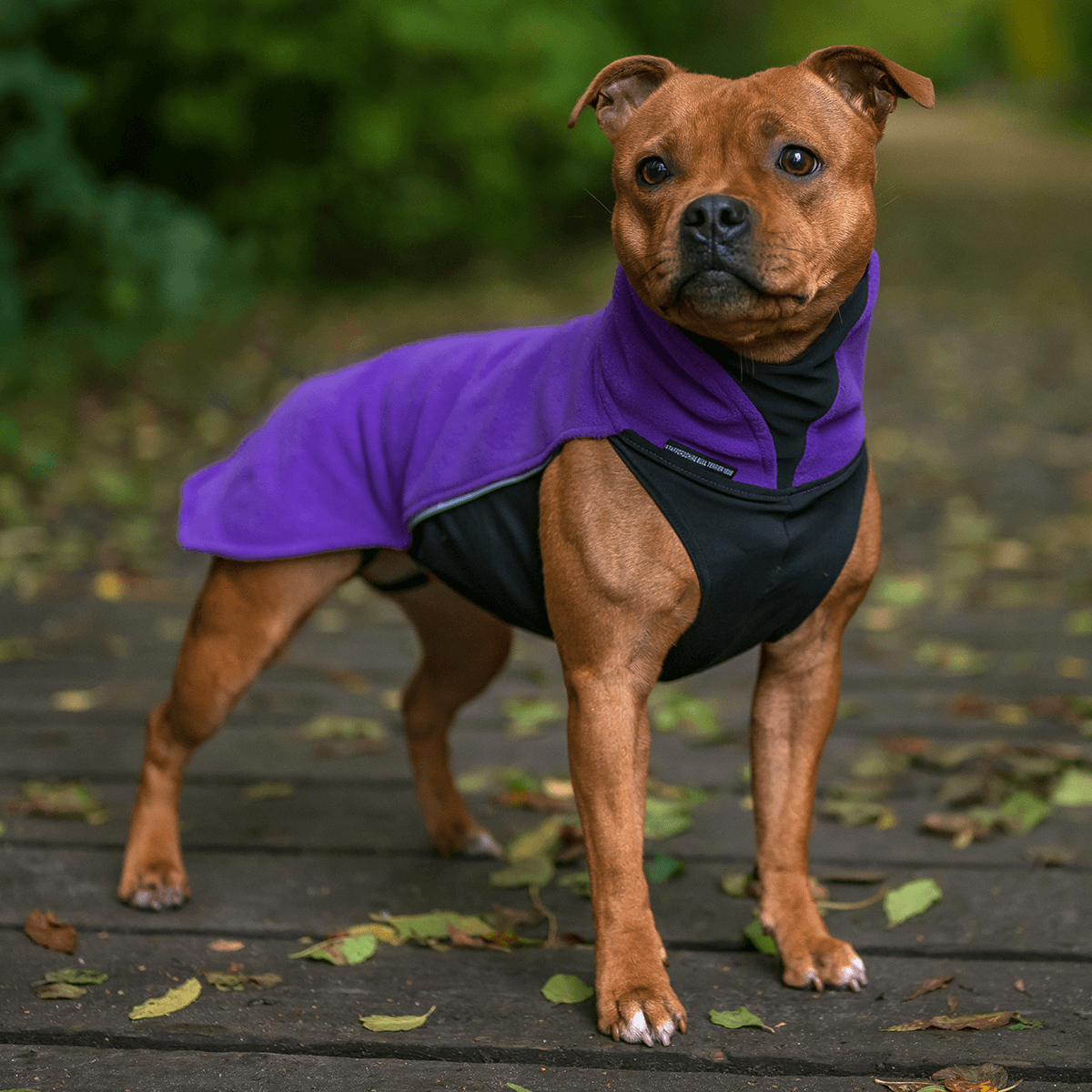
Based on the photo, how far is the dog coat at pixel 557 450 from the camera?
2414 millimetres

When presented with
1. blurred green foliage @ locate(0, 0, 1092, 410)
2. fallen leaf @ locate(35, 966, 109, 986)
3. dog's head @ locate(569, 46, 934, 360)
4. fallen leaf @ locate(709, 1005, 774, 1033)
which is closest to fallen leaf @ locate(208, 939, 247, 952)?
fallen leaf @ locate(35, 966, 109, 986)

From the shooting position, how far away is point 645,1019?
2375 mm

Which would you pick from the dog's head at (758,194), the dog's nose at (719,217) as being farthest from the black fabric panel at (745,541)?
the dog's nose at (719,217)

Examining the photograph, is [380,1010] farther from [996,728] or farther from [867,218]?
[996,728]

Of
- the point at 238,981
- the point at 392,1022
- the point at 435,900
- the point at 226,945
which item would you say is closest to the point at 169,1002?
the point at 238,981

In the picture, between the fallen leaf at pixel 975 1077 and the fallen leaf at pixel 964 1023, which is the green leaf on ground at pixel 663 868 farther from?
the fallen leaf at pixel 975 1077

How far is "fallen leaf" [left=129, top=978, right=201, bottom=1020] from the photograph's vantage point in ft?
8.21

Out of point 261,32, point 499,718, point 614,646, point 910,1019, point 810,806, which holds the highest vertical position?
point 261,32

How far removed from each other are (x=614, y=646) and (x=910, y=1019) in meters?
0.89

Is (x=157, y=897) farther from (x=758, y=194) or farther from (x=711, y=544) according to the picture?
(x=758, y=194)

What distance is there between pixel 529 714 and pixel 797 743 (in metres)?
1.74

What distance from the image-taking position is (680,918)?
A: 2.96 m

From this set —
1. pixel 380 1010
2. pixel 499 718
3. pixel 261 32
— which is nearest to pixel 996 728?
pixel 499 718

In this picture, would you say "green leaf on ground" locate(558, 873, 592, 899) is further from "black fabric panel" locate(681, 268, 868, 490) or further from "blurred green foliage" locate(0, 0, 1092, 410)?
"blurred green foliage" locate(0, 0, 1092, 410)
